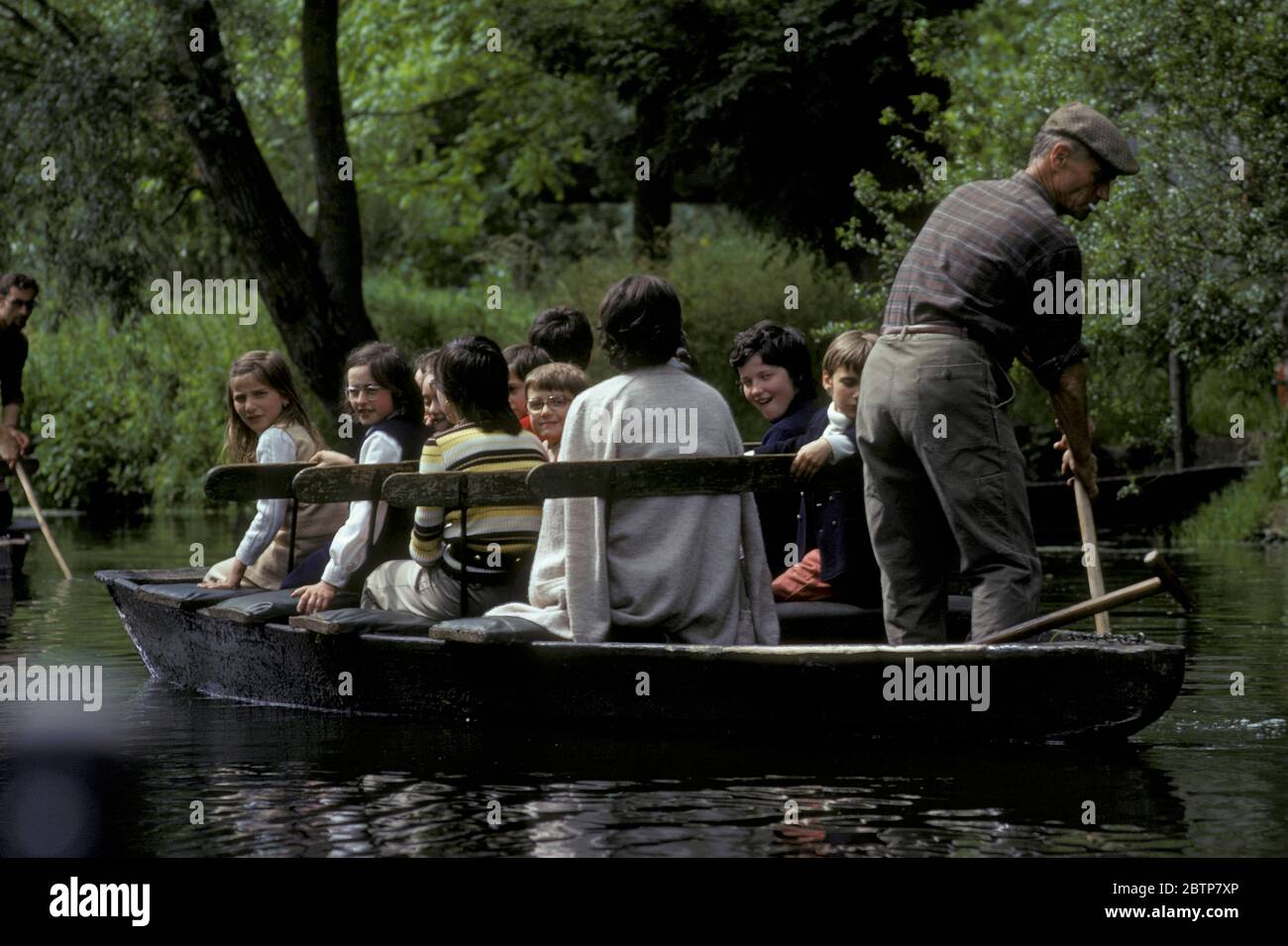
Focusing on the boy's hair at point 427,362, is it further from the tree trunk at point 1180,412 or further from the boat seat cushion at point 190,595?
the tree trunk at point 1180,412

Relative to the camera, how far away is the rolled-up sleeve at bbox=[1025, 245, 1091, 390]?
659cm

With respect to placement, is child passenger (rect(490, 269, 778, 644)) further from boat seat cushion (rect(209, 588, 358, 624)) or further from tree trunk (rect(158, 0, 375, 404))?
tree trunk (rect(158, 0, 375, 404))

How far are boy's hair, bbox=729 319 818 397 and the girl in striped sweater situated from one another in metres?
0.79

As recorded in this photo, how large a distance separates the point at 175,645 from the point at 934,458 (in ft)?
12.6

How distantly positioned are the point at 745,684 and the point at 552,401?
5.20 feet

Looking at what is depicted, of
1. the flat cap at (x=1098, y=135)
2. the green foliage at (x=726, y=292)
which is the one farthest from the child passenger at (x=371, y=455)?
the green foliage at (x=726, y=292)

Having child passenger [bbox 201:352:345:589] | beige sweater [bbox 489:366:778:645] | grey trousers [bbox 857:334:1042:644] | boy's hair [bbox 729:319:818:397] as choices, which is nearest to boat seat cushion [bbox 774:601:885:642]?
beige sweater [bbox 489:366:778:645]

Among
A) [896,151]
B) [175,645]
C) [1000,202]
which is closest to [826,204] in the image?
[896,151]

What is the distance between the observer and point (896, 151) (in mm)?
19625

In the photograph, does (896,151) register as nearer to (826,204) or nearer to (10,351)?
(826,204)

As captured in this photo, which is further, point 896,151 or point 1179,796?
point 896,151

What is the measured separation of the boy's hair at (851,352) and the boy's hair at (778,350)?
0.21 metres

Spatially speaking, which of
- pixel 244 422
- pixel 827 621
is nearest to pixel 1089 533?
pixel 827 621
